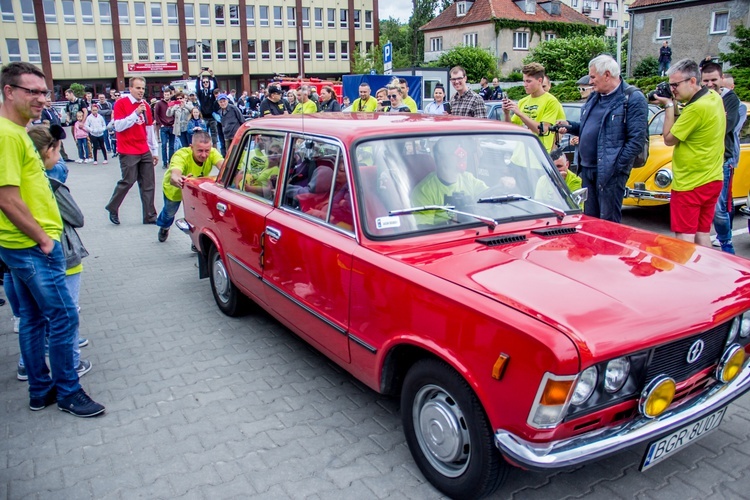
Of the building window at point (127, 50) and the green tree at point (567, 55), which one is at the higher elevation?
the building window at point (127, 50)

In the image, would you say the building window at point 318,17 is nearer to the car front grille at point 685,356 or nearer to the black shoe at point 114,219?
the black shoe at point 114,219

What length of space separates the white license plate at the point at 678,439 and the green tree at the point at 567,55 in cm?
3823

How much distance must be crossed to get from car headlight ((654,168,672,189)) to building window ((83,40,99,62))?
56021mm

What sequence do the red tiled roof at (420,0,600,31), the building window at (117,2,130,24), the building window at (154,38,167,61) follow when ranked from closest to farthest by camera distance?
the building window at (117,2,130,24)
the building window at (154,38,167,61)
the red tiled roof at (420,0,600,31)

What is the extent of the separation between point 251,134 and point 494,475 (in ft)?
11.1

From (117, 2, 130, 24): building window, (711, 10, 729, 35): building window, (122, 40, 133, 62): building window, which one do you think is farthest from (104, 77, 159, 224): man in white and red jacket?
(117, 2, 130, 24): building window

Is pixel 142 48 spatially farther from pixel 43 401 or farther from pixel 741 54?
pixel 43 401

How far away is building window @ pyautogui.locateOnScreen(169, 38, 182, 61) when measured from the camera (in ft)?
184

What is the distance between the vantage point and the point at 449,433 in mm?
2781

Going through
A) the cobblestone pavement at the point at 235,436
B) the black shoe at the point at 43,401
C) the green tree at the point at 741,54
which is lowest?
the cobblestone pavement at the point at 235,436

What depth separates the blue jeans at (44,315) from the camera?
11.2 ft

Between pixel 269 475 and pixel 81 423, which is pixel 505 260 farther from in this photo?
pixel 81 423

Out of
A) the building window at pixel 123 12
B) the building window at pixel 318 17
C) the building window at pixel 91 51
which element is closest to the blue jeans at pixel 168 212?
the building window at pixel 91 51

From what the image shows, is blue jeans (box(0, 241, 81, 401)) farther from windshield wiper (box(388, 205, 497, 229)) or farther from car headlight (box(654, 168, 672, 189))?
car headlight (box(654, 168, 672, 189))
